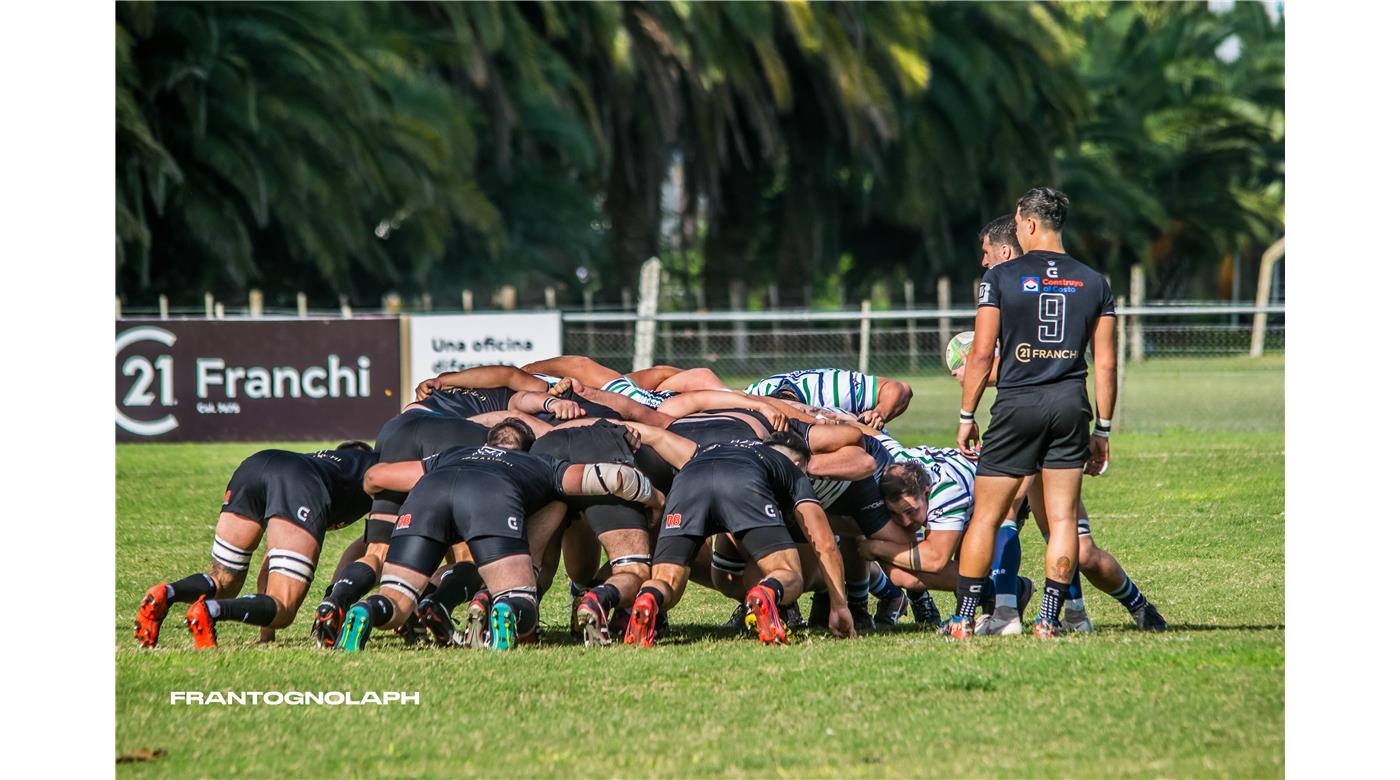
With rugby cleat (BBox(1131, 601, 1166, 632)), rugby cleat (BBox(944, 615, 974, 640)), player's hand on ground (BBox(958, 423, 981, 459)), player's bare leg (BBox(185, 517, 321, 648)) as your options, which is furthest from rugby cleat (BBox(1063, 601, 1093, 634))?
player's bare leg (BBox(185, 517, 321, 648))

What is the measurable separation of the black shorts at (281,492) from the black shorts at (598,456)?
113 cm

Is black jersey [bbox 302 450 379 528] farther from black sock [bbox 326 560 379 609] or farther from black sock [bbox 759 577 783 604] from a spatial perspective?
black sock [bbox 759 577 783 604]

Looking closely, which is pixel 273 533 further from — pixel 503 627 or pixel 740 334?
pixel 740 334

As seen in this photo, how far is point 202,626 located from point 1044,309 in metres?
4.10

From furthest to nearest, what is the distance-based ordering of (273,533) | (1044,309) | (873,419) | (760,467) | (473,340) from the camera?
1. (473,340)
2. (873,419)
3. (273,533)
4. (760,467)
5. (1044,309)

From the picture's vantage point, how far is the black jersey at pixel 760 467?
8.12m

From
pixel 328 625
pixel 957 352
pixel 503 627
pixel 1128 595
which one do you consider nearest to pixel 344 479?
pixel 328 625

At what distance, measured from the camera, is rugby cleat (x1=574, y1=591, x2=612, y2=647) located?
7.86 metres

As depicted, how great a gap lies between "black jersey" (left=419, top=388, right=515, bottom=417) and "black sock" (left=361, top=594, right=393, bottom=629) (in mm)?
1891

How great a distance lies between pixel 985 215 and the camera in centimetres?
4325

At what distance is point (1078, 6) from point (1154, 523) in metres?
51.0

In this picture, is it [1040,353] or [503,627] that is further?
[503,627]

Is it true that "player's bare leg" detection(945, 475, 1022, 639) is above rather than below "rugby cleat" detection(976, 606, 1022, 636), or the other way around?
above

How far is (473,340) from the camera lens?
19.9 metres
